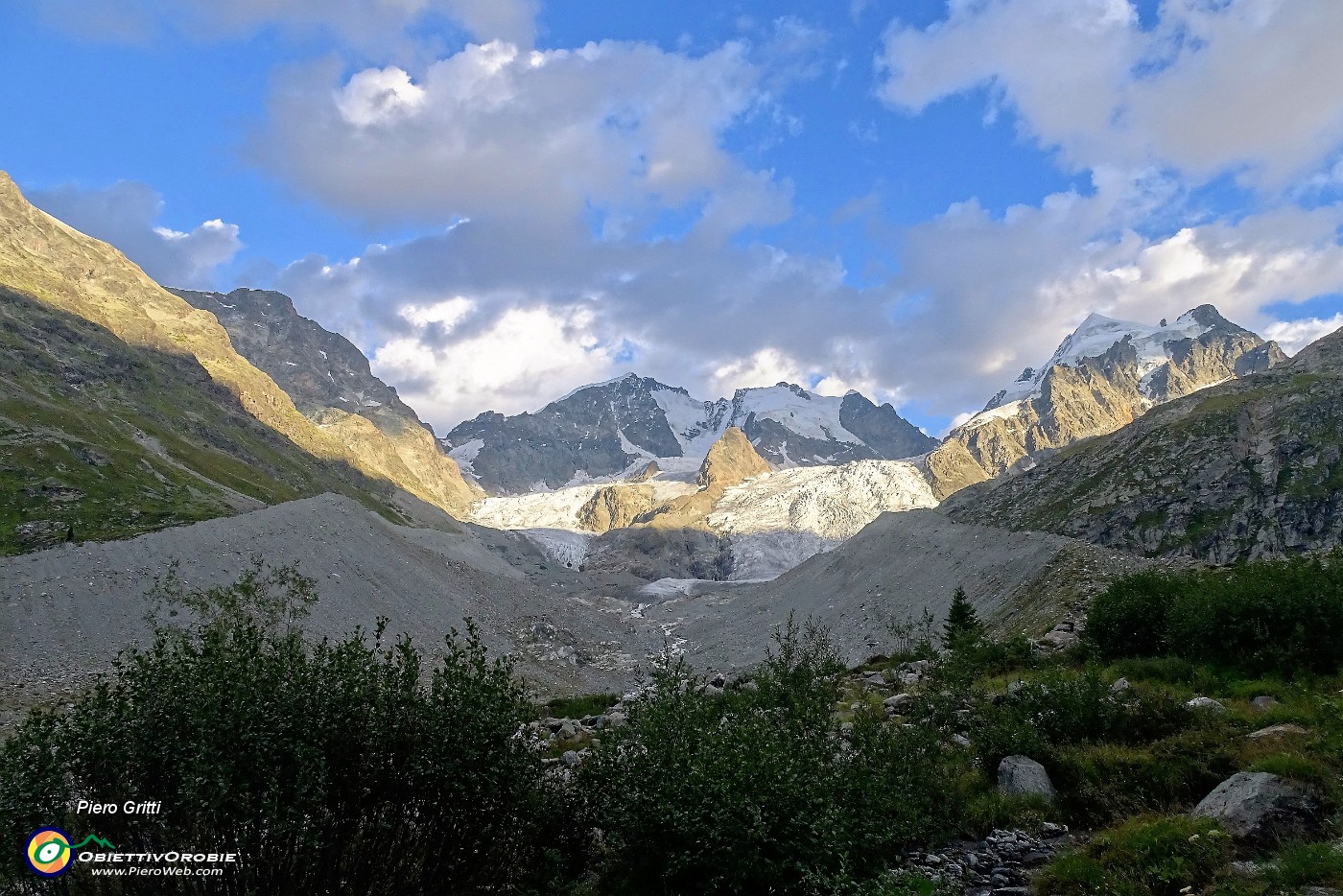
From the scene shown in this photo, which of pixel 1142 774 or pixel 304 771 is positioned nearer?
pixel 304 771

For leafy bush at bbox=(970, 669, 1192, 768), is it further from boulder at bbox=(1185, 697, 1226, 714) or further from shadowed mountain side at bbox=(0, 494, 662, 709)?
shadowed mountain side at bbox=(0, 494, 662, 709)

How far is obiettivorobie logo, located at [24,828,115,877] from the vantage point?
9.70 metres

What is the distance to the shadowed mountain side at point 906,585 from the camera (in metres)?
58.6

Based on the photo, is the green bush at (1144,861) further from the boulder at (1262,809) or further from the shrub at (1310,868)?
the shrub at (1310,868)

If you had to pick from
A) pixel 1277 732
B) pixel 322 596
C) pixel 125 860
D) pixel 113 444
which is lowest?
pixel 1277 732

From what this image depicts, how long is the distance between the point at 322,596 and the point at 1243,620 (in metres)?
66.9

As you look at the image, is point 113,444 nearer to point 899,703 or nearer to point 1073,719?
point 899,703

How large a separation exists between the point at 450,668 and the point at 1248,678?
2435 cm

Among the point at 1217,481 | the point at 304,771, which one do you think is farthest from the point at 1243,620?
the point at 1217,481

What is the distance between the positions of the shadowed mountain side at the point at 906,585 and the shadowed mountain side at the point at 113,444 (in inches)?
2705

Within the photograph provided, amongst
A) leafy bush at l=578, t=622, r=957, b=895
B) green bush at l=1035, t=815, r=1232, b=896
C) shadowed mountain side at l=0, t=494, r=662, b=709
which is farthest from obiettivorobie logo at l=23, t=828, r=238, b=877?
shadowed mountain side at l=0, t=494, r=662, b=709

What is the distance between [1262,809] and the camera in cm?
1265

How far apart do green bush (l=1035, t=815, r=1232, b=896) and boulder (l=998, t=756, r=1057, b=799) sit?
2.90 metres

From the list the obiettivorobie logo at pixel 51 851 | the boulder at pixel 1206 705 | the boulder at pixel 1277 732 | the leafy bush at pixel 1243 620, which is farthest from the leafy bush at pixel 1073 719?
the obiettivorobie logo at pixel 51 851
